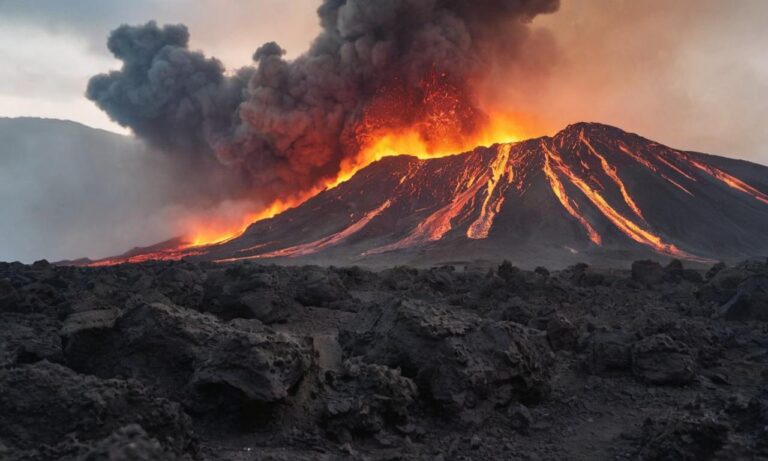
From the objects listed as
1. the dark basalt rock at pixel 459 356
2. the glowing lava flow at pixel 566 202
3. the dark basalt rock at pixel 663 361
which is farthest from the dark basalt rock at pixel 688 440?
the glowing lava flow at pixel 566 202

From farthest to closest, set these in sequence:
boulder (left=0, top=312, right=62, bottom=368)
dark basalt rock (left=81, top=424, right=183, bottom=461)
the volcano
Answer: the volcano
boulder (left=0, top=312, right=62, bottom=368)
dark basalt rock (left=81, top=424, right=183, bottom=461)

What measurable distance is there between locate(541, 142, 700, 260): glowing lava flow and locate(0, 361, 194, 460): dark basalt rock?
171ft

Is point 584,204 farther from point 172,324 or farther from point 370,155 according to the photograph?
point 172,324

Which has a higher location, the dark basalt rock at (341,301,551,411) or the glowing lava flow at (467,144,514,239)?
the glowing lava flow at (467,144,514,239)

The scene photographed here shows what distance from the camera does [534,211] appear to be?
59.2 meters

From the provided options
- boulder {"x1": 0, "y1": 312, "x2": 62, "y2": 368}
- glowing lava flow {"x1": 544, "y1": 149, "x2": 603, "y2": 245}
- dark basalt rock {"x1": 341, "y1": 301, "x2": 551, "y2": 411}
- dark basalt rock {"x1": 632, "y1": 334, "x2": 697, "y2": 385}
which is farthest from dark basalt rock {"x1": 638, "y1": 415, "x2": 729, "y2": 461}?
glowing lava flow {"x1": 544, "y1": 149, "x2": 603, "y2": 245}

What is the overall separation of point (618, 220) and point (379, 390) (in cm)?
5847

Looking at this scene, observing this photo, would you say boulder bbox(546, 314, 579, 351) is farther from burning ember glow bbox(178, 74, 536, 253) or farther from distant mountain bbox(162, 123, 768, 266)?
burning ember glow bbox(178, 74, 536, 253)

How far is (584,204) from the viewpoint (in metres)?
60.8

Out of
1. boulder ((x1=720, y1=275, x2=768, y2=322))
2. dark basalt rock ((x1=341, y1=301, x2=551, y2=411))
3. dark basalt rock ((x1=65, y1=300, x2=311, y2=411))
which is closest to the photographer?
dark basalt rock ((x1=65, y1=300, x2=311, y2=411))

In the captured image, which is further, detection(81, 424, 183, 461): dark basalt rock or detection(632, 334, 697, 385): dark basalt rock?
detection(632, 334, 697, 385): dark basalt rock

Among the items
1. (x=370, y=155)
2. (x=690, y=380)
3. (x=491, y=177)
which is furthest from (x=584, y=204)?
(x=690, y=380)

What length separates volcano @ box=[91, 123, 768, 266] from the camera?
2030 inches

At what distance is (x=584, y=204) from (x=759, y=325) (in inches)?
2092
